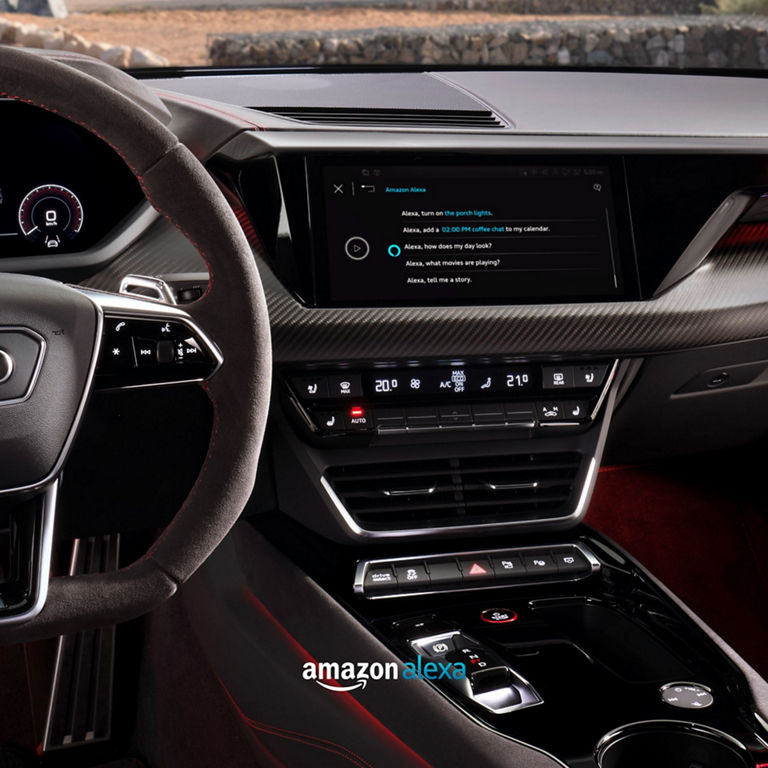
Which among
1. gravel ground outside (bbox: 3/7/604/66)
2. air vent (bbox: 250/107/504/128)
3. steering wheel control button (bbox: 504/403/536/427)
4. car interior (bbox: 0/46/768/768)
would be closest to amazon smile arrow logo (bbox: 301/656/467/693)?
car interior (bbox: 0/46/768/768)

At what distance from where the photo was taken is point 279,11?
12.4 metres

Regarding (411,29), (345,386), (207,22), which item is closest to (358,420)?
(345,386)

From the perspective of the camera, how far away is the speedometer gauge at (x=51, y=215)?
122 cm

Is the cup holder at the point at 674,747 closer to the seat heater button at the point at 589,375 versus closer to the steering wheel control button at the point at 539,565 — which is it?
the steering wheel control button at the point at 539,565

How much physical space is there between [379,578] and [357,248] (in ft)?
1.57

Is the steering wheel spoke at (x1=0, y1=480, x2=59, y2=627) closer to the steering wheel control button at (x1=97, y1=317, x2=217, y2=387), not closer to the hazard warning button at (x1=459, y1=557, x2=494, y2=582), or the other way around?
the steering wheel control button at (x1=97, y1=317, x2=217, y2=387)

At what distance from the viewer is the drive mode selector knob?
2.85 feet

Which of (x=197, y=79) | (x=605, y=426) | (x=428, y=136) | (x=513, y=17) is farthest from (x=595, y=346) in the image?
(x=513, y=17)

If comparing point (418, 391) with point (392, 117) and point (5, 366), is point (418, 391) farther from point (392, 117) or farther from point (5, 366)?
point (5, 366)

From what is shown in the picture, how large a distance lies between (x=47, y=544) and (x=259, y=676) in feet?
2.10

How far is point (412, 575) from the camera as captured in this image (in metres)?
1.40

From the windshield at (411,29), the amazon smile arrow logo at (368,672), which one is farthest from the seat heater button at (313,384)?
the windshield at (411,29)

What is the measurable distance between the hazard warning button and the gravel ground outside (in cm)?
1072

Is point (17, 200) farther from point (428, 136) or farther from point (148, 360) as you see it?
point (428, 136)
